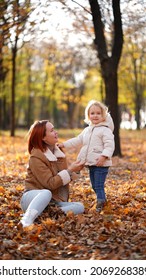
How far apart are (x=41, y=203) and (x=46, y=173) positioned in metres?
0.44

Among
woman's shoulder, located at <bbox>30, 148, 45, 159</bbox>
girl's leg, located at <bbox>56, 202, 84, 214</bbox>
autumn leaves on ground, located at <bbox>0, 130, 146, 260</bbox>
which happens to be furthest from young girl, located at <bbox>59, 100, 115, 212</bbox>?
woman's shoulder, located at <bbox>30, 148, 45, 159</bbox>

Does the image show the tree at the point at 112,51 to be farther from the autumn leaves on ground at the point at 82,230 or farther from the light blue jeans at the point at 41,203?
the light blue jeans at the point at 41,203

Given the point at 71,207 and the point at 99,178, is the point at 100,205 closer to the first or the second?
the point at 99,178

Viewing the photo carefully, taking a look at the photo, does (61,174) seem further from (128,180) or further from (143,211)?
(128,180)

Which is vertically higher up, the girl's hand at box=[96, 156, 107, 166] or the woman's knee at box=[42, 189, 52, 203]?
the girl's hand at box=[96, 156, 107, 166]

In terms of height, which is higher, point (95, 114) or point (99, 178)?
point (95, 114)

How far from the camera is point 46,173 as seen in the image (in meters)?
6.12

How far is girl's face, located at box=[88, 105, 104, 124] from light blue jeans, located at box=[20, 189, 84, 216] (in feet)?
4.16

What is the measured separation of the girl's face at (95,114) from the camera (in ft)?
→ 21.9

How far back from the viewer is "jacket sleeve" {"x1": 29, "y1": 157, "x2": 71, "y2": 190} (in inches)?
239

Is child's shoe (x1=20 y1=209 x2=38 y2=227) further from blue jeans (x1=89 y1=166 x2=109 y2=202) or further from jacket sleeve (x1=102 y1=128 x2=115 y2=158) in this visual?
jacket sleeve (x1=102 y1=128 x2=115 y2=158)

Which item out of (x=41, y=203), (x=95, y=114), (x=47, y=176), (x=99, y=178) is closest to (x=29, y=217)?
(x=41, y=203)

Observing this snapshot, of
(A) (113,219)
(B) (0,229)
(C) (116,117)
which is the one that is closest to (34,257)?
(B) (0,229)
